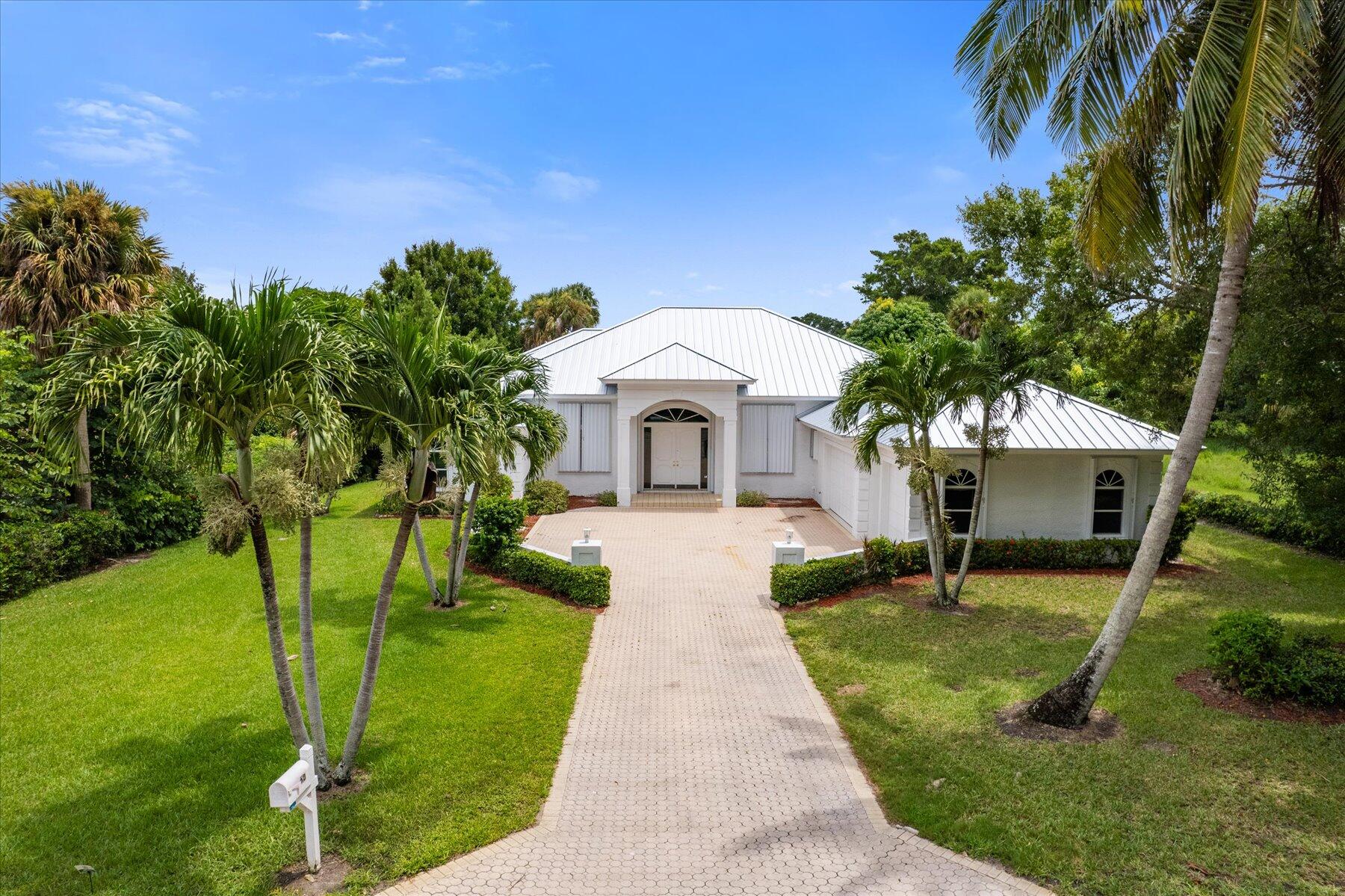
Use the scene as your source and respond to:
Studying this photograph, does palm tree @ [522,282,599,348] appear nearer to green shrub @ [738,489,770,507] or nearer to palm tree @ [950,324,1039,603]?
green shrub @ [738,489,770,507]

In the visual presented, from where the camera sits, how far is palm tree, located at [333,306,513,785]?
7.05 metres

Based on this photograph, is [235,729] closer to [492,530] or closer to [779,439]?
[492,530]

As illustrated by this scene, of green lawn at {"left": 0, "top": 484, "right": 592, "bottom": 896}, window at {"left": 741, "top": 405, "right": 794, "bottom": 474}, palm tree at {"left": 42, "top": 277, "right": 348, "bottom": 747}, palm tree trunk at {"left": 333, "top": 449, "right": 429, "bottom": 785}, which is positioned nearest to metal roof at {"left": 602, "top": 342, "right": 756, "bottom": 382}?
window at {"left": 741, "top": 405, "right": 794, "bottom": 474}

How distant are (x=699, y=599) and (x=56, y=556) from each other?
13209 mm

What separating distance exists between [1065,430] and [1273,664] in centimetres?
822

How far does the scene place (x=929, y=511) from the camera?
14.3m

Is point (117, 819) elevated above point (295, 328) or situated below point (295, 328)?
below

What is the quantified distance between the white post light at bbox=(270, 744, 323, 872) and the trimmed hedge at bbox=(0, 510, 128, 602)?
12461 mm

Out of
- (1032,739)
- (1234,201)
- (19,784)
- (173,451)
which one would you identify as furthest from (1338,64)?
(19,784)

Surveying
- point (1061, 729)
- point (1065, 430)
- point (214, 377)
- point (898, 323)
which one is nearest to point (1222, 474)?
point (898, 323)

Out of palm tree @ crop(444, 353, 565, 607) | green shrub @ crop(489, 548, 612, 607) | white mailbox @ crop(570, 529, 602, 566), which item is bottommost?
green shrub @ crop(489, 548, 612, 607)

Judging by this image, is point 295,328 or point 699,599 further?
point 699,599

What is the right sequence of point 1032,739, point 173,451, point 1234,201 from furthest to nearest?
point 1032,739, point 1234,201, point 173,451

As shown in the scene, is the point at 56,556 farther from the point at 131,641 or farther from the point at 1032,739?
the point at 1032,739
